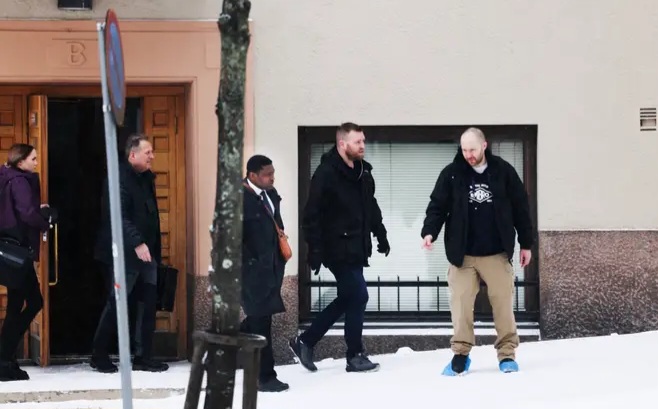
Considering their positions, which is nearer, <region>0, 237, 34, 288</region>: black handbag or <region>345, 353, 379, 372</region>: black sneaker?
<region>345, 353, 379, 372</region>: black sneaker

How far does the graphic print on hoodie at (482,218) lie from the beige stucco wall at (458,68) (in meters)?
2.01

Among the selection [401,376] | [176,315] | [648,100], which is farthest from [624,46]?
[176,315]

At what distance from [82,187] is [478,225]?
3.97 meters

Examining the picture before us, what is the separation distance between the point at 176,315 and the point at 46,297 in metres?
1.13

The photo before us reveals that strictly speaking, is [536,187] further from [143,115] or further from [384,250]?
[143,115]

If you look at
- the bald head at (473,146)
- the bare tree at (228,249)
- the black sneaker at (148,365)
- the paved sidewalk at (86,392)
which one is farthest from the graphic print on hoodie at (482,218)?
the black sneaker at (148,365)

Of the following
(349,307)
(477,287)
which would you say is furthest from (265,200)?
(477,287)

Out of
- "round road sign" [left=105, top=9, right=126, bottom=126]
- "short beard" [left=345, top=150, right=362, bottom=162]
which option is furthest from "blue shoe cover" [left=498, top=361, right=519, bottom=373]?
"round road sign" [left=105, top=9, right=126, bottom=126]

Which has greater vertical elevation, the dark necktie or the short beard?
the short beard

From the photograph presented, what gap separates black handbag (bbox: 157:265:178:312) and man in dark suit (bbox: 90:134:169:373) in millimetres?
101

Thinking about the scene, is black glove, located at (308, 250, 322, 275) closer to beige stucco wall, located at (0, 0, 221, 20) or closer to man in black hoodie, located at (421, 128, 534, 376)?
man in black hoodie, located at (421, 128, 534, 376)

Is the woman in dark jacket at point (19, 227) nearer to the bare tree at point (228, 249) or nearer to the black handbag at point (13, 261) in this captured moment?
the black handbag at point (13, 261)

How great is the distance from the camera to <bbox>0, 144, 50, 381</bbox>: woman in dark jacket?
11.1 m

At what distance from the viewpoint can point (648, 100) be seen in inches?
469
